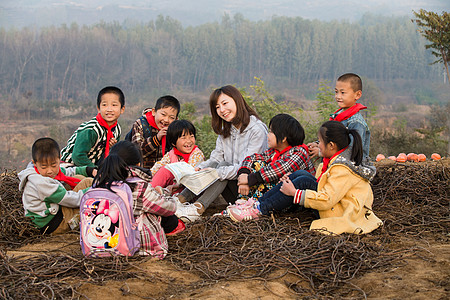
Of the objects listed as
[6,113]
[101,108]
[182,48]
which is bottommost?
[6,113]

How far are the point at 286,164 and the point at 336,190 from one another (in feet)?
2.46

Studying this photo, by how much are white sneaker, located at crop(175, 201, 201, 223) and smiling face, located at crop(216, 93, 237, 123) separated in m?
1.11

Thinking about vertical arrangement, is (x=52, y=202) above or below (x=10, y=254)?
above

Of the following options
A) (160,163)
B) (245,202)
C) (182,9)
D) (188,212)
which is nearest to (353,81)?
(245,202)

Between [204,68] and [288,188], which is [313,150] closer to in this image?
[288,188]

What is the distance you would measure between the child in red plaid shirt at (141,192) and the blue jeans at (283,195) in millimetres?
1063

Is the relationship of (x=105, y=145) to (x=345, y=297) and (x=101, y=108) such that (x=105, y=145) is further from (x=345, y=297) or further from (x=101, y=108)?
(x=345, y=297)

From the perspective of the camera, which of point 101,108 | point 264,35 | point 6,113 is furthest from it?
point 264,35

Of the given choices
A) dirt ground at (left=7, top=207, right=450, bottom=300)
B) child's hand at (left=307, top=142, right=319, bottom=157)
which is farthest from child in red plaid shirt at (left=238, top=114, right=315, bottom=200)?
dirt ground at (left=7, top=207, right=450, bottom=300)

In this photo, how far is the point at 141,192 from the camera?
3436 millimetres

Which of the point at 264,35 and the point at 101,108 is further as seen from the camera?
the point at 264,35

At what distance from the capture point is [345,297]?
2873 mm

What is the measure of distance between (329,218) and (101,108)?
9.54 ft

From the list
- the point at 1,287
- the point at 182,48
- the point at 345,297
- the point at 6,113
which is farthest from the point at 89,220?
the point at 182,48
